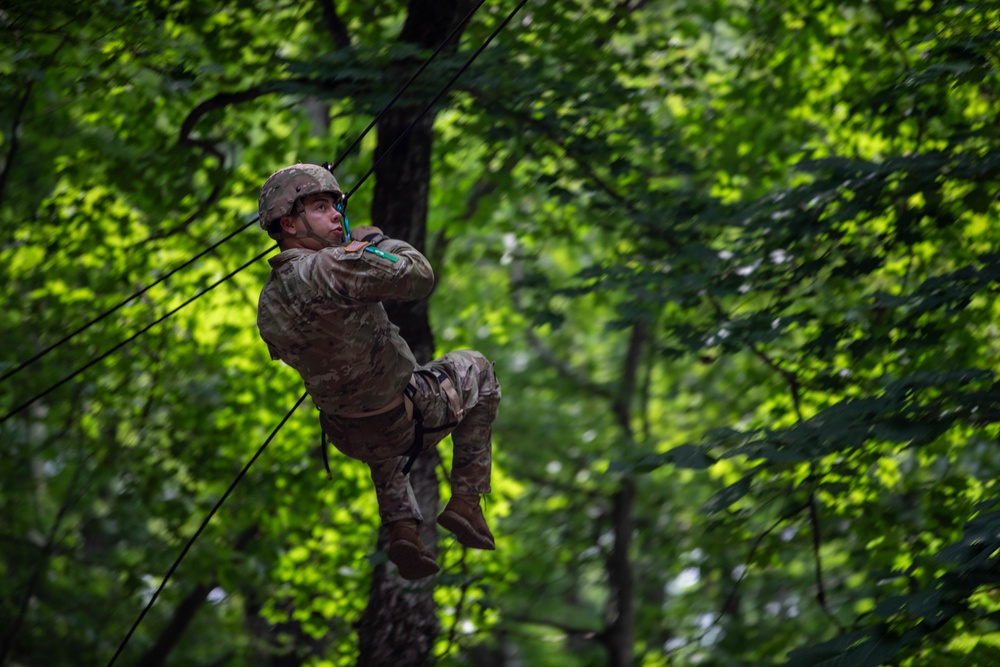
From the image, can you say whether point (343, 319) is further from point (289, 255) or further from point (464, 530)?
point (464, 530)

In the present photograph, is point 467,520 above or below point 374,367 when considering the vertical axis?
below

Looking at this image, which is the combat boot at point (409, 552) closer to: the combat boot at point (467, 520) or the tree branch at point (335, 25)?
the combat boot at point (467, 520)

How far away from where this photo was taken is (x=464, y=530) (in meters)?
3.94

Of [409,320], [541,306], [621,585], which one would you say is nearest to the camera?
[409,320]

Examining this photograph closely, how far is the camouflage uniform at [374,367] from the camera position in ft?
11.4

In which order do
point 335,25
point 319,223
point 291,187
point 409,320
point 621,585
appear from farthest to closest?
point 621,585
point 335,25
point 409,320
point 319,223
point 291,187

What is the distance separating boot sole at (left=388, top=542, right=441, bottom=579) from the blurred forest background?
0.79m

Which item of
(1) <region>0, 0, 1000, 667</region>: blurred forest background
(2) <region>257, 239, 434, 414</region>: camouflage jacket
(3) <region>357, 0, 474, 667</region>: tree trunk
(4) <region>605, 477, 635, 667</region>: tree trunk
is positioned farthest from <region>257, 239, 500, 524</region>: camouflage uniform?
(4) <region>605, 477, 635, 667</region>: tree trunk

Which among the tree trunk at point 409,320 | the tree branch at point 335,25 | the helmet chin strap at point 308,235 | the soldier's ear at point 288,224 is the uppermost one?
the tree branch at point 335,25

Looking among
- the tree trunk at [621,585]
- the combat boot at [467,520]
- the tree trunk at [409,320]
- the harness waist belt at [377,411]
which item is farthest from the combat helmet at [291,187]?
the tree trunk at [621,585]

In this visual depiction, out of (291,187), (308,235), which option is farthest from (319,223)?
(291,187)

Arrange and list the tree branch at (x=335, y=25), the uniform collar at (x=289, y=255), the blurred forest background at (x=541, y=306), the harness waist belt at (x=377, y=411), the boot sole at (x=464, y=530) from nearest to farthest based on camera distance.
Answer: the uniform collar at (x=289, y=255) < the harness waist belt at (x=377, y=411) < the boot sole at (x=464, y=530) < the blurred forest background at (x=541, y=306) < the tree branch at (x=335, y=25)

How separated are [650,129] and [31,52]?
12.1 ft

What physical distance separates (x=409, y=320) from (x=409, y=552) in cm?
226
